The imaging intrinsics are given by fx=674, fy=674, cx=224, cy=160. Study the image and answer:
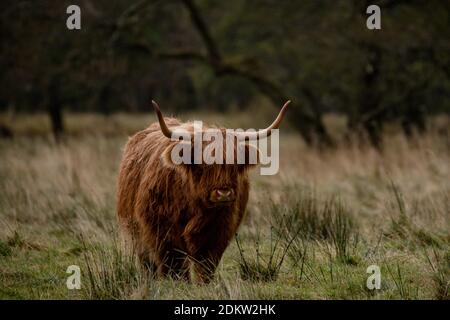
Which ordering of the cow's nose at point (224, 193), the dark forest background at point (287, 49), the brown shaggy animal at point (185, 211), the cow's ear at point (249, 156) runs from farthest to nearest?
the dark forest background at point (287, 49)
the cow's ear at point (249, 156)
the brown shaggy animal at point (185, 211)
the cow's nose at point (224, 193)

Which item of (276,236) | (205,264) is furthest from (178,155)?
(276,236)

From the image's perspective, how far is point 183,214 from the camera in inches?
169

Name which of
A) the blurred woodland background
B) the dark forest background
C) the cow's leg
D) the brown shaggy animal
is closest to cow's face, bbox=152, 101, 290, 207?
the brown shaggy animal

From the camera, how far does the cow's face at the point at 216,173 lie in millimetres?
4027

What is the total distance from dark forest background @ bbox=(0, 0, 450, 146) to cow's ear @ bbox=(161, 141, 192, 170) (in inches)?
288

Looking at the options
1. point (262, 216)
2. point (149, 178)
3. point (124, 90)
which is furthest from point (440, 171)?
point (124, 90)

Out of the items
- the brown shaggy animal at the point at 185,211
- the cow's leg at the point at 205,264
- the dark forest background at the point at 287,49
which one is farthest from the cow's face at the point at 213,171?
the dark forest background at the point at 287,49

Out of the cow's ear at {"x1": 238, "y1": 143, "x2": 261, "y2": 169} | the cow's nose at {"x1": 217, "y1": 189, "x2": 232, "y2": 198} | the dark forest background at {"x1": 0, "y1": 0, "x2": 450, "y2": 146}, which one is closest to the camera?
the cow's nose at {"x1": 217, "y1": 189, "x2": 232, "y2": 198}

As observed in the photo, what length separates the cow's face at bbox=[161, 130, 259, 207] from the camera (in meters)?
4.03

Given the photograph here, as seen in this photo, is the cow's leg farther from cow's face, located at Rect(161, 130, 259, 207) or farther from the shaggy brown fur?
cow's face, located at Rect(161, 130, 259, 207)

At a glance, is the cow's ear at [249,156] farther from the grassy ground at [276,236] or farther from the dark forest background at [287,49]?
the dark forest background at [287,49]

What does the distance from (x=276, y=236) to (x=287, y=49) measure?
10481mm

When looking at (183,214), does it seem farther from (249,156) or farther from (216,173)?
(249,156)
